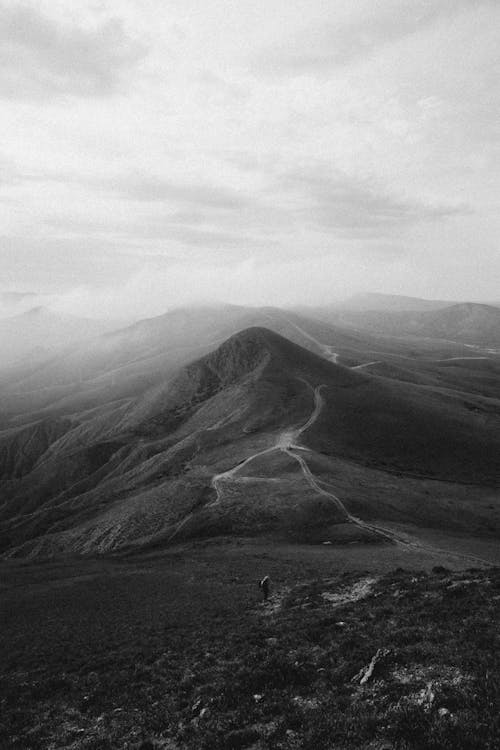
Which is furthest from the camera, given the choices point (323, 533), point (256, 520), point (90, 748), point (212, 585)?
point (256, 520)

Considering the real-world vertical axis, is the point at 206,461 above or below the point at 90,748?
below

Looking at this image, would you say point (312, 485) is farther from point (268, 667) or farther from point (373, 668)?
point (373, 668)

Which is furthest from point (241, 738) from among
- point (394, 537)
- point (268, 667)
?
point (394, 537)

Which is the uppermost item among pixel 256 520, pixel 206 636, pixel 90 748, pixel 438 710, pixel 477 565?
pixel 438 710

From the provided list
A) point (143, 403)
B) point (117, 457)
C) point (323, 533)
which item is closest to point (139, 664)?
point (323, 533)

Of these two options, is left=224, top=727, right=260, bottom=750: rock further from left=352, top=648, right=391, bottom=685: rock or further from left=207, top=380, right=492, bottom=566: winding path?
left=207, top=380, right=492, bottom=566: winding path

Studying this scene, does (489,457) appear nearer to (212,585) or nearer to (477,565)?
(477,565)
